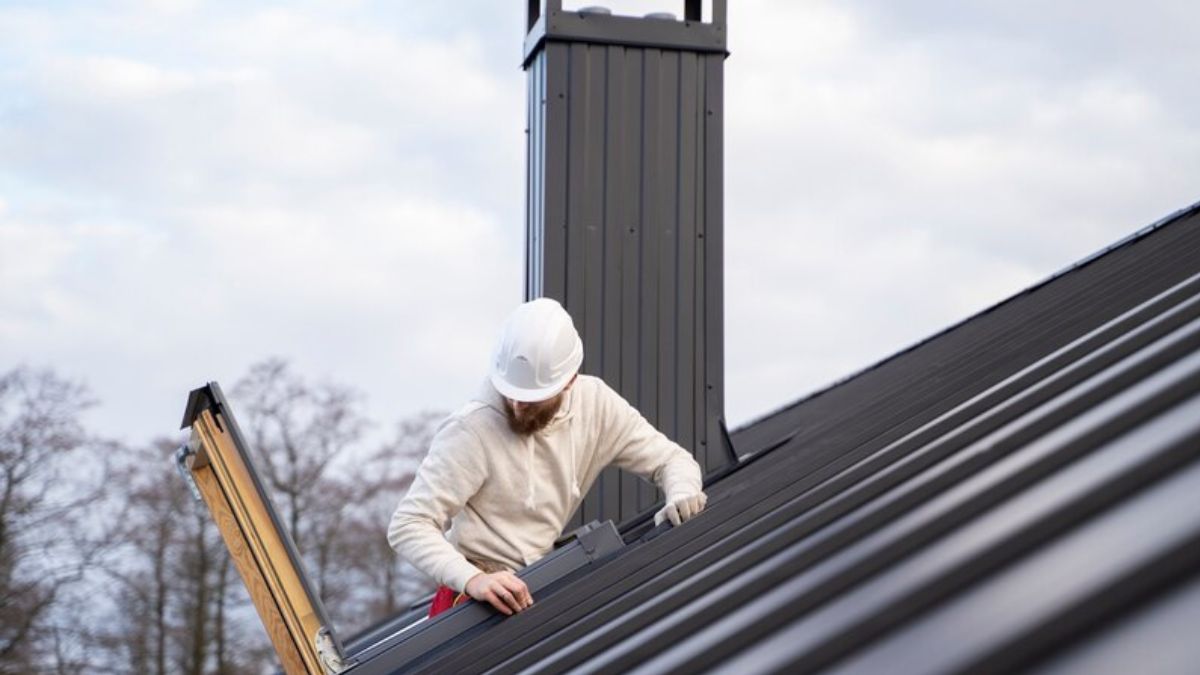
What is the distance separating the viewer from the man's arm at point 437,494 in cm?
452

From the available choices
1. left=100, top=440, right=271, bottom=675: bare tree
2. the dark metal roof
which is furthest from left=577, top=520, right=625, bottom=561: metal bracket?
left=100, top=440, right=271, bottom=675: bare tree

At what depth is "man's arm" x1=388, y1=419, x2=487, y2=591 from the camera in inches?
178

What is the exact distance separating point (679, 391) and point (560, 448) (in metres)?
2.09

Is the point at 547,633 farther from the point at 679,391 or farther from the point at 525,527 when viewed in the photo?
the point at 679,391

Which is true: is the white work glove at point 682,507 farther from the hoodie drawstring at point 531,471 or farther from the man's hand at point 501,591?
the man's hand at point 501,591

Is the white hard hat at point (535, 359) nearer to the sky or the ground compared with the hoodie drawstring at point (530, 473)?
nearer to the sky

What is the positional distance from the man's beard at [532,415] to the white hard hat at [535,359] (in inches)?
2.2

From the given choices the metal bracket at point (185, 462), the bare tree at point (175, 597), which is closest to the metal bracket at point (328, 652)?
the metal bracket at point (185, 462)

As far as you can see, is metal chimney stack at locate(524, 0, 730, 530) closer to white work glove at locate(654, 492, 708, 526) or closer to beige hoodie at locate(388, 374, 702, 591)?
beige hoodie at locate(388, 374, 702, 591)

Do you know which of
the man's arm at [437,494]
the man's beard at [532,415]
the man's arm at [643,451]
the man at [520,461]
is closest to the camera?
the man's arm at [437,494]

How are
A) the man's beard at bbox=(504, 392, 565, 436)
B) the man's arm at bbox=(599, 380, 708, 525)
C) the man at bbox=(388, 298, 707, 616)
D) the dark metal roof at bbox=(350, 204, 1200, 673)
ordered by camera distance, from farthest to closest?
the man's arm at bbox=(599, 380, 708, 525), the man's beard at bbox=(504, 392, 565, 436), the man at bbox=(388, 298, 707, 616), the dark metal roof at bbox=(350, 204, 1200, 673)

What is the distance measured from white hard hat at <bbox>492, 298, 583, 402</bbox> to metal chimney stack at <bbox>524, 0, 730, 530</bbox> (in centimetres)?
211

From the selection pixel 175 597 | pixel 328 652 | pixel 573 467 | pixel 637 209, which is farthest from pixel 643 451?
pixel 175 597

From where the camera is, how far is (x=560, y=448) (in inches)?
197
